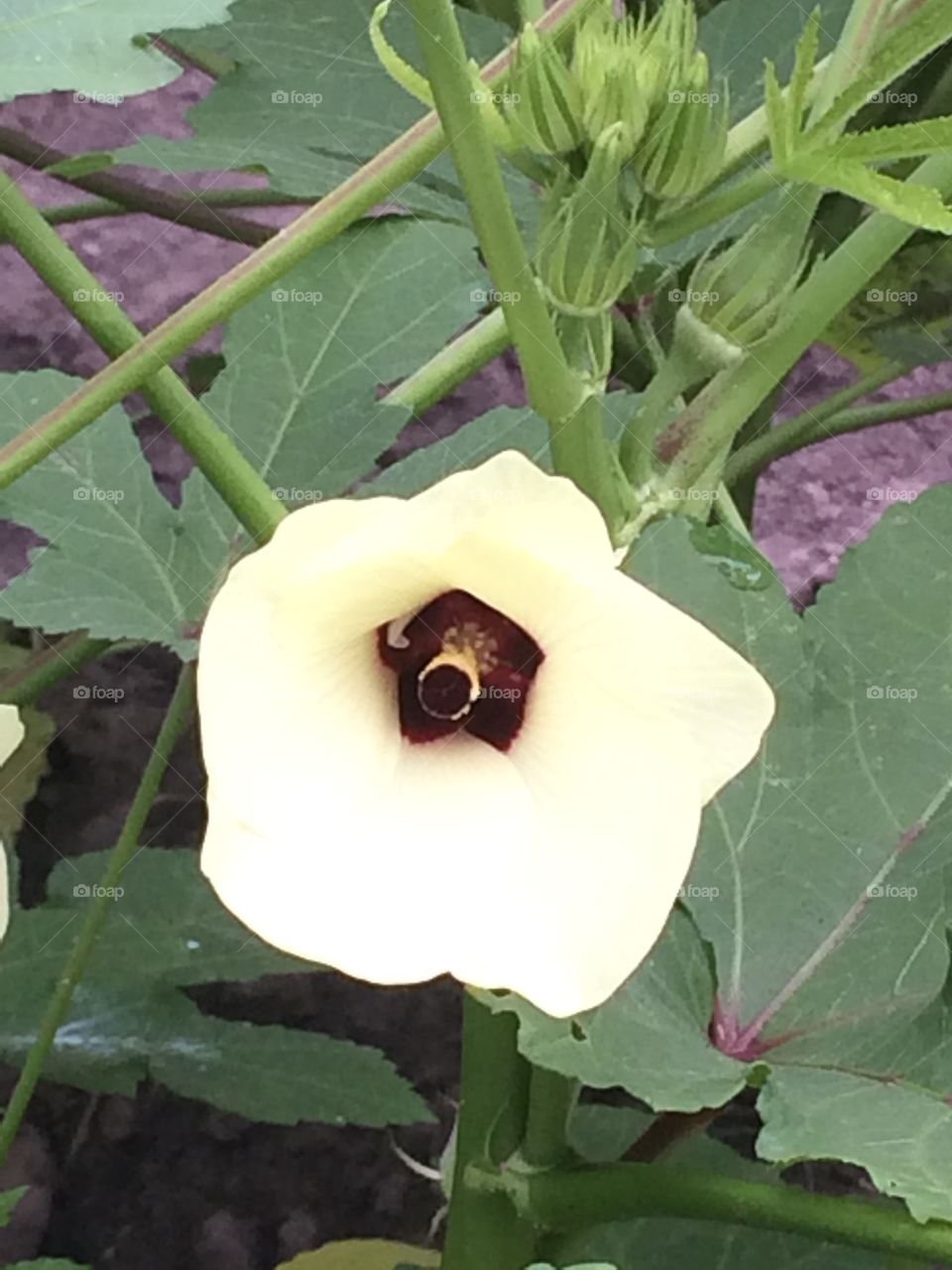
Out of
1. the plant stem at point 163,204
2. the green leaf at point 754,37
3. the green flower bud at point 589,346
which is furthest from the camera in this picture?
Result: the plant stem at point 163,204

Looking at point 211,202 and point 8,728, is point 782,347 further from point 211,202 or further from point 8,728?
point 211,202

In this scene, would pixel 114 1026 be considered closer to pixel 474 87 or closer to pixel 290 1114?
pixel 290 1114

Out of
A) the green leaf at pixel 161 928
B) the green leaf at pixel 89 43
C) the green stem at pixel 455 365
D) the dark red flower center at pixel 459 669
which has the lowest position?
the green leaf at pixel 161 928

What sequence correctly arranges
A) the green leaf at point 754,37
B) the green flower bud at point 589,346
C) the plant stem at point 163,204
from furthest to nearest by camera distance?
1. the plant stem at point 163,204
2. the green leaf at point 754,37
3. the green flower bud at point 589,346

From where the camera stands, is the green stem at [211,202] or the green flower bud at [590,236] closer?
the green flower bud at [590,236]

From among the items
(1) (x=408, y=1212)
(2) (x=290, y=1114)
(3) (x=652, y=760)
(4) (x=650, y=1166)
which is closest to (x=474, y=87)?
(3) (x=652, y=760)

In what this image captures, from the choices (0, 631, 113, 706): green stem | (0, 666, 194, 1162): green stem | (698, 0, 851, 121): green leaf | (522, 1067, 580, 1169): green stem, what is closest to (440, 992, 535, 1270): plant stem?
(522, 1067, 580, 1169): green stem

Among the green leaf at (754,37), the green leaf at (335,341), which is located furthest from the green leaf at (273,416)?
the green leaf at (754,37)

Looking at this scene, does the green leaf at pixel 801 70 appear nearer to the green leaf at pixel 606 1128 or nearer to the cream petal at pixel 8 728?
the cream petal at pixel 8 728

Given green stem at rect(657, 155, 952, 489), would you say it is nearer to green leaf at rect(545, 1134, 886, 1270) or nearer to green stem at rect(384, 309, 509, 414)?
green stem at rect(384, 309, 509, 414)
